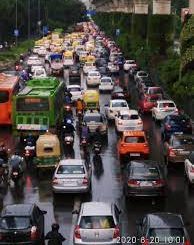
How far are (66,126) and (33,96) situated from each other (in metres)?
2.34

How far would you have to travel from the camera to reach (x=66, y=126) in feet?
131

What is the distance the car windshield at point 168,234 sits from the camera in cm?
1877

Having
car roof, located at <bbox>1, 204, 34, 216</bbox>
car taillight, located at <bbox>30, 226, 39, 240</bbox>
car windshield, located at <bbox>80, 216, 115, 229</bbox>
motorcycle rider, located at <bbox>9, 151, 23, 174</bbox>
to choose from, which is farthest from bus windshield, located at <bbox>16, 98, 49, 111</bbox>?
car windshield, located at <bbox>80, 216, 115, 229</bbox>

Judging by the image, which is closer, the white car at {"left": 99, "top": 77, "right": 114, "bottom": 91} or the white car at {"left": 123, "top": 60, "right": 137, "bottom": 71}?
the white car at {"left": 99, "top": 77, "right": 114, "bottom": 91}

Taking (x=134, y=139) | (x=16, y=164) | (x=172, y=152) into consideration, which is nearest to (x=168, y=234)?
(x=16, y=164)

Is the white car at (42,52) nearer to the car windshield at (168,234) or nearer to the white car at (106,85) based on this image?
the white car at (106,85)

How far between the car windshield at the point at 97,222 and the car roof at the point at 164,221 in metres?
1.05

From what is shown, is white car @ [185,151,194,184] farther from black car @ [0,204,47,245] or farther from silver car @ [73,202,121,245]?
black car @ [0,204,47,245]

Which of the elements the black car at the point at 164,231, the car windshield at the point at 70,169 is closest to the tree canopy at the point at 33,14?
the car windshield at the point at 70,169

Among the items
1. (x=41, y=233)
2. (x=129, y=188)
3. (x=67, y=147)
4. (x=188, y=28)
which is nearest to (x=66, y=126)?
(x=67, y=147)

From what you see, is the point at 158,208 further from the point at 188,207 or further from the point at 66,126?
the point at 66,126

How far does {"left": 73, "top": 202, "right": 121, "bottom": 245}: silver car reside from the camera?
19906mm

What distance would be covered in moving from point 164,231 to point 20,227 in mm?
3877

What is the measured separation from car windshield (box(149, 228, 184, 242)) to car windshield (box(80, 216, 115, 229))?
1.43 meters
